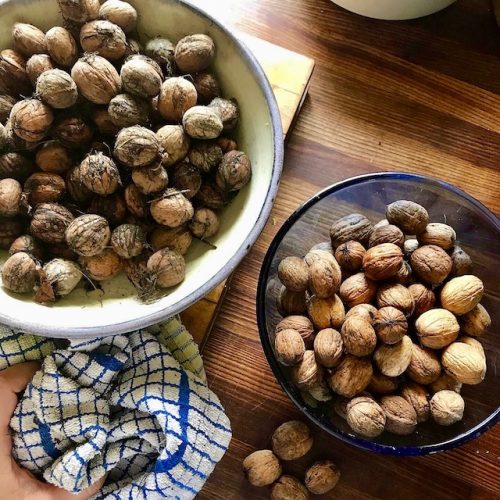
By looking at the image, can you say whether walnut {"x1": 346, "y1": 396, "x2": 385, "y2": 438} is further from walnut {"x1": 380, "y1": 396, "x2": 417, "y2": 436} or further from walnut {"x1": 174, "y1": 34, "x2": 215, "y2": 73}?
walnut {"x1": 174, "y1": 34, "x2": 215, "y2": 73}

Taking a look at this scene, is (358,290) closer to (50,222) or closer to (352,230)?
(352,230)

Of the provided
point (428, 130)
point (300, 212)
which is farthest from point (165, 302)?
point (428, 130)

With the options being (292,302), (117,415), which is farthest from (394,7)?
(117,415)

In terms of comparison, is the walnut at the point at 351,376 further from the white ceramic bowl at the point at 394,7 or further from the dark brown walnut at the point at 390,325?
the white ceramic bowl at the point at 394,7

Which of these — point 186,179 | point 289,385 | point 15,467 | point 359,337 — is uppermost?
point 186,179

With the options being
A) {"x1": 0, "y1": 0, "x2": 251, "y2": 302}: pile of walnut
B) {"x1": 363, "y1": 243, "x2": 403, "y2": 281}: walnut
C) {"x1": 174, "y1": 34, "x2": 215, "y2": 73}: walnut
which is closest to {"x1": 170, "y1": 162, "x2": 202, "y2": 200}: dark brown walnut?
{"x1": 0, "y1": 0, "x2": 251, "y2": 302}: pile of walnut

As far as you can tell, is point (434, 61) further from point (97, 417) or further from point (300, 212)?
point (97, 417)

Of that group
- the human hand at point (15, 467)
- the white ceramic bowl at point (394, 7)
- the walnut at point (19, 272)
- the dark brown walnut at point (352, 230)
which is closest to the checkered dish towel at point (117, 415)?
the human hand at point (15, 467)
